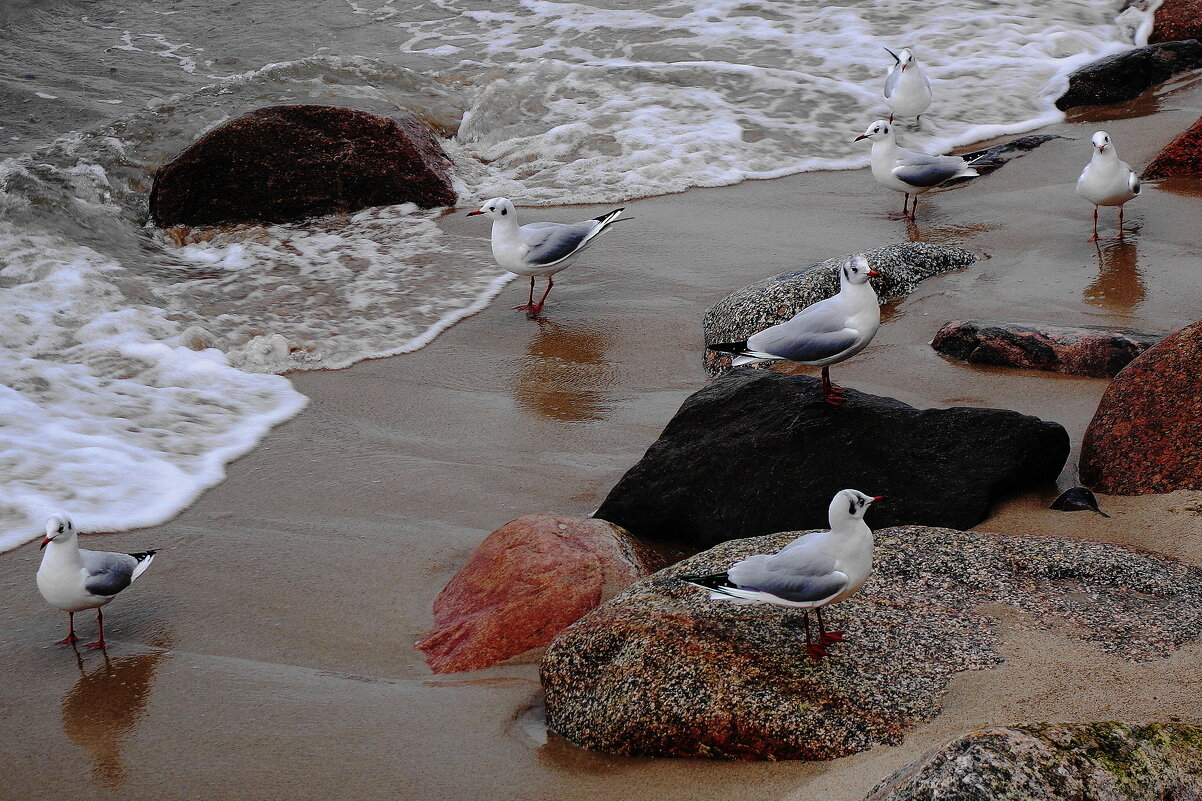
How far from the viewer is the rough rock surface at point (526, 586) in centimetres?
408

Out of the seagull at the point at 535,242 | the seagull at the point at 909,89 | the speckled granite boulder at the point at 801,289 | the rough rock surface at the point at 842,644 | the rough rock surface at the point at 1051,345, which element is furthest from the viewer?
the seagull at the point at 909,89

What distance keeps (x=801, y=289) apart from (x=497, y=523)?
2.56 m

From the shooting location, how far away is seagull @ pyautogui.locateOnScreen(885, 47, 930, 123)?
10508mm

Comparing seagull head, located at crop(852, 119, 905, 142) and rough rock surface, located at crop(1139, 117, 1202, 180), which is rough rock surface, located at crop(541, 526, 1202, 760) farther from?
rough rock surface, located at crop(1139, 117, 1202, 180)

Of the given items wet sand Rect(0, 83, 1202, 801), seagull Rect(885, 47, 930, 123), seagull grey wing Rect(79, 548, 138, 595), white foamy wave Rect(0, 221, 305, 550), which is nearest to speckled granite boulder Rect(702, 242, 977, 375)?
wet sand Rect(0, 83, 1202, 801)

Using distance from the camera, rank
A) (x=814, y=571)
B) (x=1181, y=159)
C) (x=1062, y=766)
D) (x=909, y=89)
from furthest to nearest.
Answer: (x=909, y=89)
(x=1181, y=159)
(x=814, y=571)
(x=1062, y=766)

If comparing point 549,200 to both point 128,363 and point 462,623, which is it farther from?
point 462,623

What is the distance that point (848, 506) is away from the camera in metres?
3.30

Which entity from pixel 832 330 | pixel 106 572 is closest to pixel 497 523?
pixel 106 572

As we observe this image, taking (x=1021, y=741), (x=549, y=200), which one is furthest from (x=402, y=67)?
(x=1021, y=741)

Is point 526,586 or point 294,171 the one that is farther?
point 294,171

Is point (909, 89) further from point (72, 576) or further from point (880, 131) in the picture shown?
point (72, 576)

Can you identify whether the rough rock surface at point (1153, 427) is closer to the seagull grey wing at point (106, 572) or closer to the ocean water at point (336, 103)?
the seagull grey wing at point (106, 572)

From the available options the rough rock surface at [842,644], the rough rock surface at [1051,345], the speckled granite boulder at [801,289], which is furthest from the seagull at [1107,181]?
the rough rock surface at [842,644]
